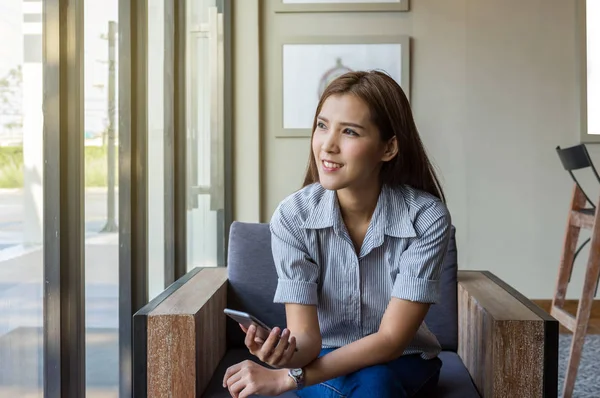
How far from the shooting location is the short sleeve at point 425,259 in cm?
151

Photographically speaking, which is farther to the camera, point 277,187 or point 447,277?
point 277,187

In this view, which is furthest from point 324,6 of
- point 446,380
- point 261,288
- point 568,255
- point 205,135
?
point 446,380

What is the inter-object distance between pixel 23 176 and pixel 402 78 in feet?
10.8

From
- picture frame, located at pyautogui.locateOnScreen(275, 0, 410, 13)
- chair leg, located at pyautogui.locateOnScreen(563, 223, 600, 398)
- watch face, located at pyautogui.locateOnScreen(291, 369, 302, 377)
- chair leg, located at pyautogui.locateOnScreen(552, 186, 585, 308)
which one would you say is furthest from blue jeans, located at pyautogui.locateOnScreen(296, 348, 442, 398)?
picture frame, located at pyautogui.locateOnScreen(275, 0, 410, 13)

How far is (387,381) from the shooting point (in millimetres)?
1442

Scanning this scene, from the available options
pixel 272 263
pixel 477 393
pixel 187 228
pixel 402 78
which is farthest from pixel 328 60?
pixel 477 393

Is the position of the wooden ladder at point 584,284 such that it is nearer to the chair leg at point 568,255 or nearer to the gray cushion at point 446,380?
the chair leg at point 568,255

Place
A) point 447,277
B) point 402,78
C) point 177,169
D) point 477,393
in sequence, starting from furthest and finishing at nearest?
point 402,78 < point 177,169 < point 447,277 < point 477,393

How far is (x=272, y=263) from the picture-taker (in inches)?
82.2

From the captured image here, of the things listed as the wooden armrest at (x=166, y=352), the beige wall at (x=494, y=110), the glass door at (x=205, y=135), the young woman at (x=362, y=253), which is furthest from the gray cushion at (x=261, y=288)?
the beige wall at (x=494, y=110)

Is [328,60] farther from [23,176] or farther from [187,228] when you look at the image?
[23,176]

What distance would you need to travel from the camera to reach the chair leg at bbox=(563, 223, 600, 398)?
2.96 metres

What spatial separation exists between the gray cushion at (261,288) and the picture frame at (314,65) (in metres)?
2.39

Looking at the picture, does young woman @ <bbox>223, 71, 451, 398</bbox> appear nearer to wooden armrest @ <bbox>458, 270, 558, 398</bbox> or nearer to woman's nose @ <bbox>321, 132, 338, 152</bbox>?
woman's nose @ <bbox>321, 132, 338, 152</bbox>
